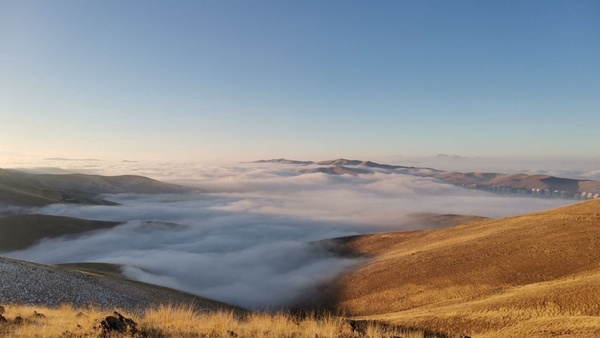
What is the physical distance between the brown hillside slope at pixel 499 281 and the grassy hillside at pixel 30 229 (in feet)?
254

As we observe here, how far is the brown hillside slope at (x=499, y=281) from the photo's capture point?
14172mm

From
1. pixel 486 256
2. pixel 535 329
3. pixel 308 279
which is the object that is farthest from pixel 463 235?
pixel 535 329

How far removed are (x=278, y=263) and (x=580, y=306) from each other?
60.5 m

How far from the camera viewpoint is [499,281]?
86.3 ft

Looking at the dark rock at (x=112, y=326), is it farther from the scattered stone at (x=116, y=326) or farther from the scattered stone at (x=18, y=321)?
the scattered stone at (x=18, y=321)

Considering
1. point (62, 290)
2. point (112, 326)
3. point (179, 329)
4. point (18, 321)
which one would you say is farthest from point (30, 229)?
point (179, 329)

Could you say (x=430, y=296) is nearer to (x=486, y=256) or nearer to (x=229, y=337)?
(x=486, y=256)

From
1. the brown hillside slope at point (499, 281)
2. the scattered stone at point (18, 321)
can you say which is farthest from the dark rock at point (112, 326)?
the brown hillside slope at point (499, 281)

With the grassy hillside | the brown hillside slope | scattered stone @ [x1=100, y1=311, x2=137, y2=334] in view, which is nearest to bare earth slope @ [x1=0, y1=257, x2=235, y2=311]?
scattered stone @ [x1=100, y1=311, x2=137, y2=334]

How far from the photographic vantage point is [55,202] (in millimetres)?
143500

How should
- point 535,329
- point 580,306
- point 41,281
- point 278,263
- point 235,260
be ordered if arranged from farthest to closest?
point 235,260 → point 278,263 → point 41,281 → point 580,306 → point 535,329

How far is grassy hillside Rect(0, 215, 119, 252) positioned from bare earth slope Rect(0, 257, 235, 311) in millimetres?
67017

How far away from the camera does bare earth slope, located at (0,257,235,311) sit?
74.0 feet

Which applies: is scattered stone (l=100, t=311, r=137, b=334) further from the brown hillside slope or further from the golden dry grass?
the brown hillside slope
